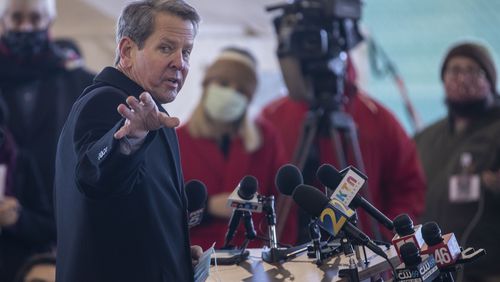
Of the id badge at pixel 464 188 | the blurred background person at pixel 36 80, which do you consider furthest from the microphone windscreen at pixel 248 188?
the id badge at pixel 464 188

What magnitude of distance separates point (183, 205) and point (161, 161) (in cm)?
11

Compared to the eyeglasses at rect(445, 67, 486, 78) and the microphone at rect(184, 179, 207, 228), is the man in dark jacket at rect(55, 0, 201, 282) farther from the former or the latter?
the eyeglasses at rect(445, 67, 486, 78)

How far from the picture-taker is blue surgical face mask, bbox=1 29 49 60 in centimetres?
387

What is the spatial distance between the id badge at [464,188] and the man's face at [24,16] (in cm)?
180

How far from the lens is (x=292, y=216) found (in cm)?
356

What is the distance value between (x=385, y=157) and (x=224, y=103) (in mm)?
669

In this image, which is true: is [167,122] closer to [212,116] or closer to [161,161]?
[161,161]

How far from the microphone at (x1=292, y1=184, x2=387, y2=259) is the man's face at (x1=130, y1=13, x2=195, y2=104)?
0.36 metres

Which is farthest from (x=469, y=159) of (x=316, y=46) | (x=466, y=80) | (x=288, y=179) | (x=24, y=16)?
(x=288, y=179)

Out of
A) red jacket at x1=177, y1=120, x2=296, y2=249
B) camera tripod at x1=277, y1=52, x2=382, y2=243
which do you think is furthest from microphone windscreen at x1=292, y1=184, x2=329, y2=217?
red jacket at x1=177, y1=120, x2=296, y2=249

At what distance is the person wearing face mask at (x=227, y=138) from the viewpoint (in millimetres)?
3713

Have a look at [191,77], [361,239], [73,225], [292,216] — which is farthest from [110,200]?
[191,77]

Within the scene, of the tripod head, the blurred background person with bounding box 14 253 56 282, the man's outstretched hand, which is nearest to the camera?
the man's outstretched hand

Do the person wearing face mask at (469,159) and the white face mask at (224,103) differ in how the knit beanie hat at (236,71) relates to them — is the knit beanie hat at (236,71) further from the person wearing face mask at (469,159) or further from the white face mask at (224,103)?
the person wearing face mask at (469,159)
